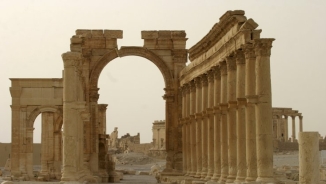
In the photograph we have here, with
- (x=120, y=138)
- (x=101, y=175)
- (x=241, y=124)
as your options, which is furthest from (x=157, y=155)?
(x=241, y=124)

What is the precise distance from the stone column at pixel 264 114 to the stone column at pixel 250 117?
971mm

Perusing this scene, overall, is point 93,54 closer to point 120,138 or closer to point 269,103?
point 269,103

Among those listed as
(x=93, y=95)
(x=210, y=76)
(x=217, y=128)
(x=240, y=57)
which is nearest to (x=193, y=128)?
(x=210, y=76)

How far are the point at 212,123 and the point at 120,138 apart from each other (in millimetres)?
71790

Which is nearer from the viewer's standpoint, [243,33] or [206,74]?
[243,33]

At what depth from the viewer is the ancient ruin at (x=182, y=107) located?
27.9 m

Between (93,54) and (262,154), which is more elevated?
(93,54)

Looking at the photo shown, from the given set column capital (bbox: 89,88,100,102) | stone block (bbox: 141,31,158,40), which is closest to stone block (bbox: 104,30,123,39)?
stone block (bbox: 141,31,158,40)

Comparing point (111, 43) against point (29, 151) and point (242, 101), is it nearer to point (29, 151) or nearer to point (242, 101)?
point (29, 151)

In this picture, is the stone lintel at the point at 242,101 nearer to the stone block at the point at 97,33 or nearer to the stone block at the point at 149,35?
the stone block at the point at 149,35

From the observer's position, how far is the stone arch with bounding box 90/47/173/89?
4447 cm

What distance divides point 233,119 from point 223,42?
3836mm

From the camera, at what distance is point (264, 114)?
26656mm

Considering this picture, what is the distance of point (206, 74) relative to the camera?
36688mm
